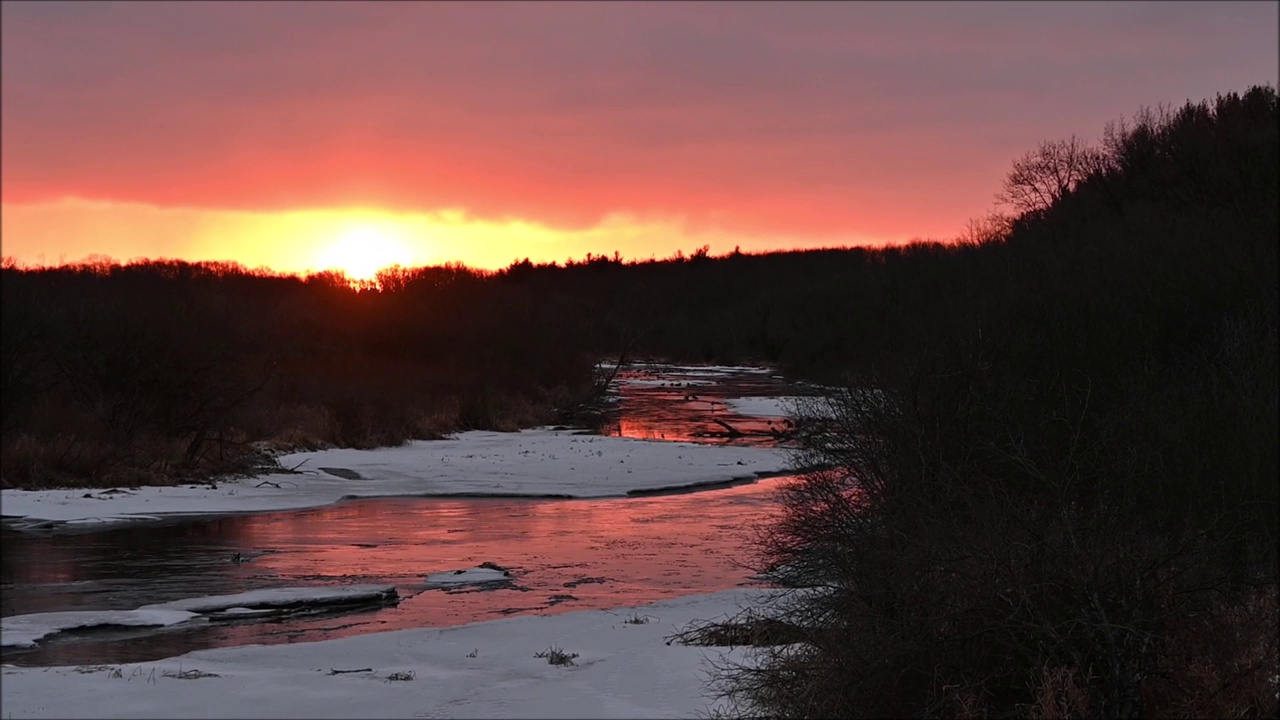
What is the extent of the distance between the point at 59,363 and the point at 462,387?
21209 mm

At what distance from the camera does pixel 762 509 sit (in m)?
26.4

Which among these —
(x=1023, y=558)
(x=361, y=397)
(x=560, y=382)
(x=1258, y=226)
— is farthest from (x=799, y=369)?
(x=1023, y=558)

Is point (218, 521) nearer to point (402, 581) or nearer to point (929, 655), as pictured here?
point (402, 581)

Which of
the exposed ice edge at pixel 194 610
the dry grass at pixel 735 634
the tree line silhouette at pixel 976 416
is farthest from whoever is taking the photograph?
the exposed ice edge at pixel 194 610

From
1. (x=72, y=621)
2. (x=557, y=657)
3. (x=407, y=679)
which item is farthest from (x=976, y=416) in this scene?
(x=72, y=621)

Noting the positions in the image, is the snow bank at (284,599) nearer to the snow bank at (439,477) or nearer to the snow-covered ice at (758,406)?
the snow bank at (439,477)

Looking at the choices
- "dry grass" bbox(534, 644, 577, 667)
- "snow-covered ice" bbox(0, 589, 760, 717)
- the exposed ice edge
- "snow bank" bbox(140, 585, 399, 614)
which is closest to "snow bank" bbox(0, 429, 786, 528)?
"snow bank" bbox(140, 585, 399, 614)

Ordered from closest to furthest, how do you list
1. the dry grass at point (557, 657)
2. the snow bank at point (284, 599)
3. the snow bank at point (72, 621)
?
the dry grass at point (557, 657) → the snow bank at point (72, 621) → the snow bank at point (284, 599)

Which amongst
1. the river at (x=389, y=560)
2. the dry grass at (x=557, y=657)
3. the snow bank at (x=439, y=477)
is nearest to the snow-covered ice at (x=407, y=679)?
the dry grass at (x=557, y=657)

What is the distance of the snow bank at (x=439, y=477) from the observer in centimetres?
2519

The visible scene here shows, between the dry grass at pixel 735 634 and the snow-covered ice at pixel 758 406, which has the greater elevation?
the snow-covered ice at pixel 758 406

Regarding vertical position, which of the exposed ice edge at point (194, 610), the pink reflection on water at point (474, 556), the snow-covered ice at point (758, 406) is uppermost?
the snow-covered ice at point (758, 406)

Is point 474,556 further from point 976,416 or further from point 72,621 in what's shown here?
point 976,416

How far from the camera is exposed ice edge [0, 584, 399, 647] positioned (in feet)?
45.4
